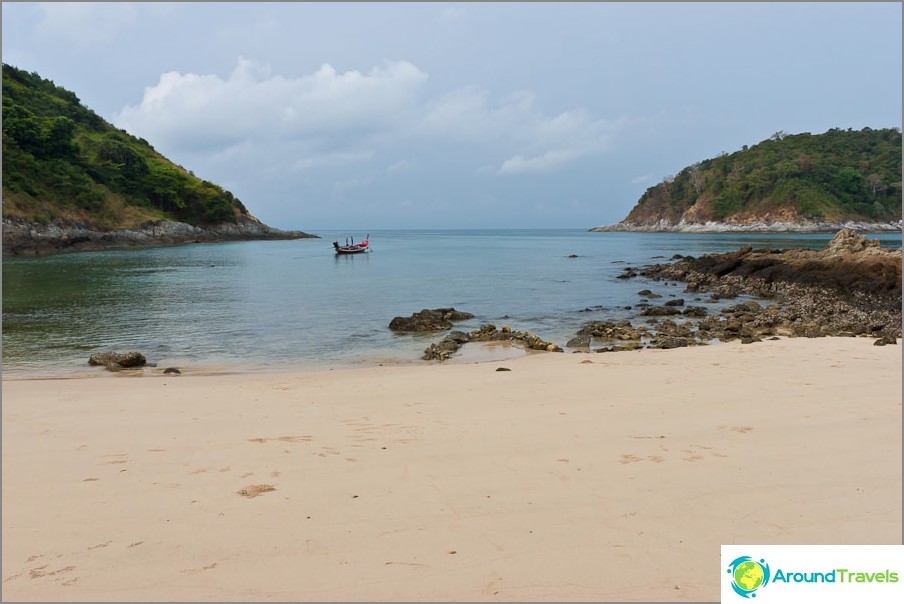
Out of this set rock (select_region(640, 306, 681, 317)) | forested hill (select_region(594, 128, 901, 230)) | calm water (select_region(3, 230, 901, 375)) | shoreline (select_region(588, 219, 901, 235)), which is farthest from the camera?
forested hill (select_region(594, 128, 901, 230))

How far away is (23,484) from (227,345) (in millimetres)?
9901

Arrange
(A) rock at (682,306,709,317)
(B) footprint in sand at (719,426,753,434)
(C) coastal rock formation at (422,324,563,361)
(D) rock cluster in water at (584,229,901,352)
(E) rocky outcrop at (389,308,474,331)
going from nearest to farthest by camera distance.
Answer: (B) footprint in sand at (719,426,753,434) → (C) coastal rock formation at (422,324,563,361) → (D) rock cluster in water at (584,229,901,352) → (E) rocky outcrop at (389,308,474,331) → (A) rock at (682,306,709,317)

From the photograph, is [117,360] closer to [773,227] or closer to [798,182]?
[773,227]

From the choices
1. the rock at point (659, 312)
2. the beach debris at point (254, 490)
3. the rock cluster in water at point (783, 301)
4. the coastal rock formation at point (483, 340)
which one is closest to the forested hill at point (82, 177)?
the coastal rock formation at point (483, 340)

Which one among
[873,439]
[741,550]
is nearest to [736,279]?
[873,439]

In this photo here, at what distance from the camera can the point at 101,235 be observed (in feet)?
219

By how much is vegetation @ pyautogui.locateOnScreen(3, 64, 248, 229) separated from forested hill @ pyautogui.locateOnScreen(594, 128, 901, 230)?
114710 millimetres

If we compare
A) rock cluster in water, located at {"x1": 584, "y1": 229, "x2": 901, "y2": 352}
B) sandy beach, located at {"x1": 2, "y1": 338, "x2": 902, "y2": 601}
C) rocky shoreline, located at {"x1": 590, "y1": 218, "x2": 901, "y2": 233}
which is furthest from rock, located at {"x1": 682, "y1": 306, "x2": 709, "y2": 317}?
rocky shoreline, located at {"x1": 590, "y1": 218, "x2": 901, "y2": 233}

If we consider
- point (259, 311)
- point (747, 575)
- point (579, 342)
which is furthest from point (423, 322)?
point (747, 575)

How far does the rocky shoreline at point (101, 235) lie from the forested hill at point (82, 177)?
0.60 m

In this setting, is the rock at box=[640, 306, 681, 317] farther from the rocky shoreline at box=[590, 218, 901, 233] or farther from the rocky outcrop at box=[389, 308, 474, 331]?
the rocky shoreline at box=[590, 218, 901, 233]

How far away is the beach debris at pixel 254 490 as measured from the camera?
403 cm

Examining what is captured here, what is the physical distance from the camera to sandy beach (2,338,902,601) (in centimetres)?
296

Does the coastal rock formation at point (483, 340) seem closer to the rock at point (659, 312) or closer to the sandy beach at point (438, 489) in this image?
the sandy beach at point (438, 489)
